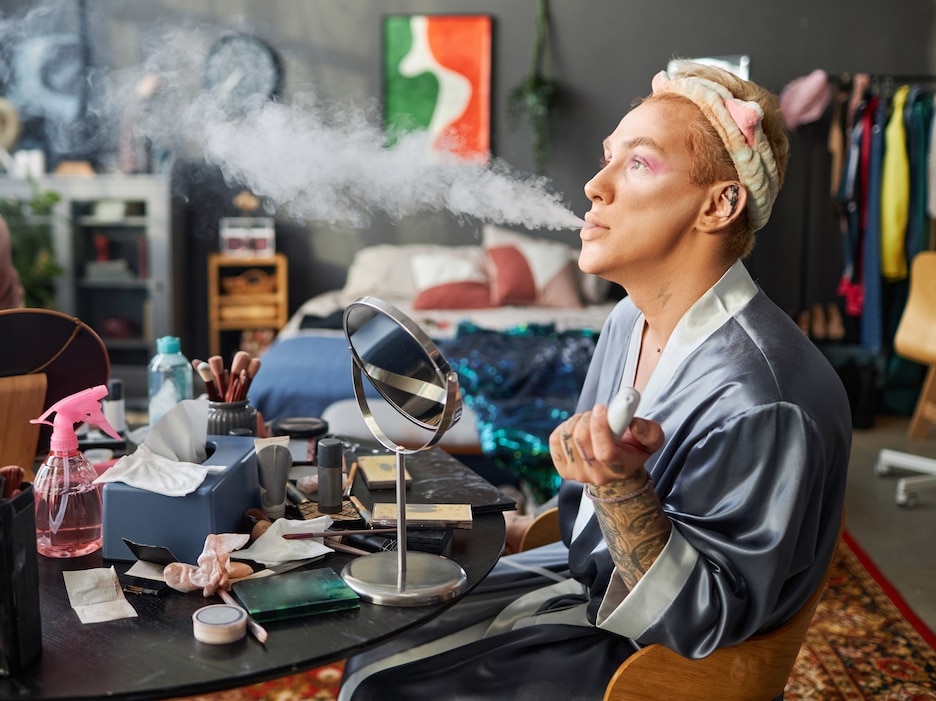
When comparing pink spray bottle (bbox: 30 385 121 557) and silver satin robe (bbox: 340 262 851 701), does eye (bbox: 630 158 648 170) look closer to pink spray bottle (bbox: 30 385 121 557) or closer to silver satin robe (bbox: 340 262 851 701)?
silver satin robe (bbox: 340 262 851 701)

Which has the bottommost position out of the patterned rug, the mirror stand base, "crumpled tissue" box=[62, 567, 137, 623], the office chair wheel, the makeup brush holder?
the patterned rug

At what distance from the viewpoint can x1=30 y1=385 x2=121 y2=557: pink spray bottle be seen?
1.29 metres

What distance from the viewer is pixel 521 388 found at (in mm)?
3369

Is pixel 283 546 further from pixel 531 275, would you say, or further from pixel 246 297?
pixel 246 297

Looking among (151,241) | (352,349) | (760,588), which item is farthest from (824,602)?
(151,241)

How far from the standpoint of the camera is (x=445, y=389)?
44.3 inches

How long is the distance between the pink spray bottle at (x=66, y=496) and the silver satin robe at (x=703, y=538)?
43 cm

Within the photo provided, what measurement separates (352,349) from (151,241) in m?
4.65

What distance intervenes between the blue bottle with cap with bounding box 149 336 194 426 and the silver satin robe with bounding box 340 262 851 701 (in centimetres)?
86

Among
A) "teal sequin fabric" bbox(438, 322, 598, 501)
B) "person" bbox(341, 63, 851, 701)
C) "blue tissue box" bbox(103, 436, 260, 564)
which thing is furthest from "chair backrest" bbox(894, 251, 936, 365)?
"blue tissue box" bbox(103, 436, 260, 564)

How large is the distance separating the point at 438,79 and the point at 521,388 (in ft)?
10.1

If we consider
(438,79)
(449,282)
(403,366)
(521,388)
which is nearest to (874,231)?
(449,282)

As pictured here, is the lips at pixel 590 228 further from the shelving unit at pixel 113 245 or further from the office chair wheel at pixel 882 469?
the shelving unit at pixel 113 245

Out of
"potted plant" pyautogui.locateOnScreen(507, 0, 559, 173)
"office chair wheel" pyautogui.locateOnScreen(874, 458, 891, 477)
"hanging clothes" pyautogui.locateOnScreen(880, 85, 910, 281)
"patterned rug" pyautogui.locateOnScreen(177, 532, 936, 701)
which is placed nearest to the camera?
"patterned rug" pyautogui.locateOnScreen(177, 532, 936, 701)
